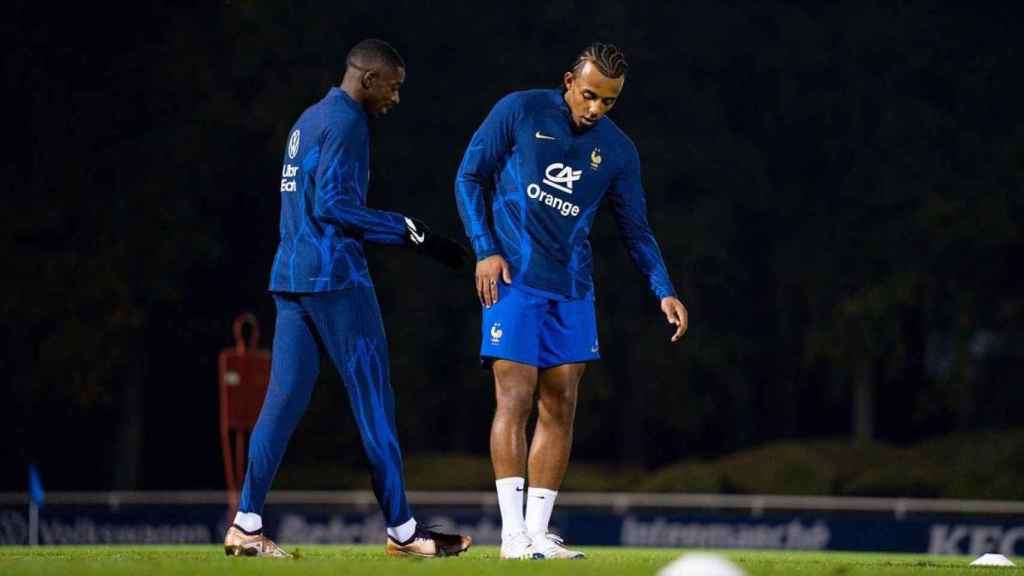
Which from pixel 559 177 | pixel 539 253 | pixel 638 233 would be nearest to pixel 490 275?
pixel 539 253

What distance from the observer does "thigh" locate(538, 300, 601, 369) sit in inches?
351

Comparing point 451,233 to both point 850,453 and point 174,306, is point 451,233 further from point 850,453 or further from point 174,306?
point 850,453

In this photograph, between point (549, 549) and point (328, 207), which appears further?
point (549, 549)

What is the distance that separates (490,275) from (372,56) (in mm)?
1122

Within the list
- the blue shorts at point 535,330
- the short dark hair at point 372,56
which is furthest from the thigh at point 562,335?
→ the short dark hair at point 372,56

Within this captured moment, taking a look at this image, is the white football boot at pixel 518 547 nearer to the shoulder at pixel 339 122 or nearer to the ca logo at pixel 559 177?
the ca logo at pixel 559 177

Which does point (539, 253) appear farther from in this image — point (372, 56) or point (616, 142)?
point (372, 56)

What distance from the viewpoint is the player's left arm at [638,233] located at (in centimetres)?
926

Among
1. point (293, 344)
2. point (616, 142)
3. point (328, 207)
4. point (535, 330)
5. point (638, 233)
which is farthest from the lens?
point (638, 233)

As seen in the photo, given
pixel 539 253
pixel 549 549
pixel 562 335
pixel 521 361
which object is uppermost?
pixel 539 253

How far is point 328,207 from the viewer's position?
848 centimetres

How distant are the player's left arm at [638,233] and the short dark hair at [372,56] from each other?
4.07 feet

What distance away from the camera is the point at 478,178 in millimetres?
8914

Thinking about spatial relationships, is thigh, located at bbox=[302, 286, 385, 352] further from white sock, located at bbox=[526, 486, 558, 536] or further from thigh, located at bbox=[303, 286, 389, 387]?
white sock, located at bbox=[526, 486, 558, 536]
